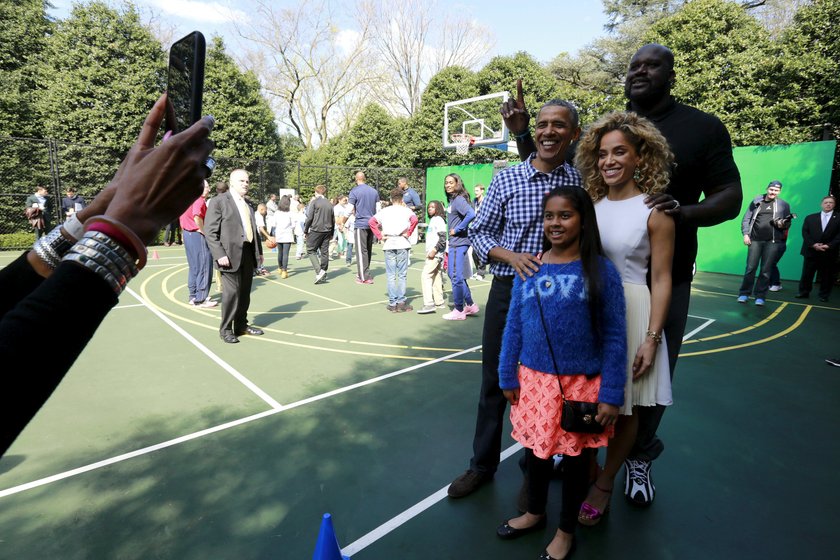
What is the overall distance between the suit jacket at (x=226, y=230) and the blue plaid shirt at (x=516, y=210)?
4.12m

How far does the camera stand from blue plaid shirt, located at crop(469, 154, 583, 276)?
2781mm

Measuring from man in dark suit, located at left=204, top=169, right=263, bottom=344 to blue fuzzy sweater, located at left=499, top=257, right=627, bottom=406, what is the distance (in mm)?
4746

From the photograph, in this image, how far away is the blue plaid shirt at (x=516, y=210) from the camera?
2.78 metres

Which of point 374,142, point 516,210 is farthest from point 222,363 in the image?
point 374,142

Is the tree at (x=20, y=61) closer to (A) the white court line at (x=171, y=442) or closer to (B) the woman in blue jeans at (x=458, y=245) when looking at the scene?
(B) the woman in blue jeans at (x=458, y=245)

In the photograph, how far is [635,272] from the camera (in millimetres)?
2510

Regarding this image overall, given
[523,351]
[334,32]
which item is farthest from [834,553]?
[334,32]

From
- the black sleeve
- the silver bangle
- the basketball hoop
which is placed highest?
the basketball hoop

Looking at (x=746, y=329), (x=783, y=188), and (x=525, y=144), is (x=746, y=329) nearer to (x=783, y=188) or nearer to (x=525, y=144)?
(x=525, y=144)

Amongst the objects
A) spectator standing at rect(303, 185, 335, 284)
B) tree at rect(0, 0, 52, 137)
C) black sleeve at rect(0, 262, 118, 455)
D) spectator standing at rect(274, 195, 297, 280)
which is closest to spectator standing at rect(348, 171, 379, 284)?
spectator standing at rect(303, 185, 335, 284)

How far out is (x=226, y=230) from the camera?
613 cm

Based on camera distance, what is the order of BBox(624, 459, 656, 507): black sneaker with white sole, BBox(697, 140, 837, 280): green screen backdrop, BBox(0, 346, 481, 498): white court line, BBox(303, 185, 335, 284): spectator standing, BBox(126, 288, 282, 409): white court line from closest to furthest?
1. BBox(624, 459, 656, 507): black sneaker with white sole
2. BBox(0, 346, 481, 498): white court line
3. BBox(126, 288, 282, 409): white court line
4. BBox(303, 185, 335, 284): spectator standing
5. BBox(697, 140, 837, 280): green screen backdrop

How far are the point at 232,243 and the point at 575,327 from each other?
16.5 ft

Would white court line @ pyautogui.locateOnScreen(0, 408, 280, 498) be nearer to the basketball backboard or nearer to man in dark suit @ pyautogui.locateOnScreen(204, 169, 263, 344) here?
man in dark suit @ pyautogui.locateOnScreen(204, 169, 263, 344)
